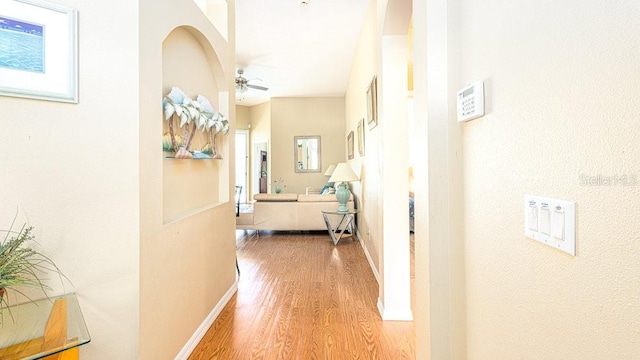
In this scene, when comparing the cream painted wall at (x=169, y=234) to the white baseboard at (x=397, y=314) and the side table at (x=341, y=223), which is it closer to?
the white baseboard at (x=397, y=314)

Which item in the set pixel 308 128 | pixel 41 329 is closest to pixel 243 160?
pixel 308 128

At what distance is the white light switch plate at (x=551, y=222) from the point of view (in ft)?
2.04

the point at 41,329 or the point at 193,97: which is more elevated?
the point at 193,97

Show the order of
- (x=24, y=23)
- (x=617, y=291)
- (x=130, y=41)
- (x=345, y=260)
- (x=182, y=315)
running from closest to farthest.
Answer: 1. (x=617, y=291)
2. (x=24, y=23)
3. (x=130, y=41)
4. (x=182, y=315)
5. (x=345, y=260)

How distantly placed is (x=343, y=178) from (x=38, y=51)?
3.67 metres

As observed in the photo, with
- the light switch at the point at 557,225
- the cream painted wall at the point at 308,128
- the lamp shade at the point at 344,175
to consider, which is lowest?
the light switch at the point at 557,225

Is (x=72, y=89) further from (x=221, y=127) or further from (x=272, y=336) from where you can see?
(x=272, y=336)

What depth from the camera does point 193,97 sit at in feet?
7.19

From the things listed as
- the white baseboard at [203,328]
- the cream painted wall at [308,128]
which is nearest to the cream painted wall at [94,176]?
the white baseboard at [203,328]

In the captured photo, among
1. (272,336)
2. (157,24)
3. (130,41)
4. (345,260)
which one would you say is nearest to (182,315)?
(272,336)

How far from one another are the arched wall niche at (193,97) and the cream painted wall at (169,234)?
18mm

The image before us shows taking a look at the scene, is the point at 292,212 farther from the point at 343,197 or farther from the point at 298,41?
the point at 298,41

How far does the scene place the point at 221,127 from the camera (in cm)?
244

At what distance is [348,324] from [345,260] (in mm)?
1603
